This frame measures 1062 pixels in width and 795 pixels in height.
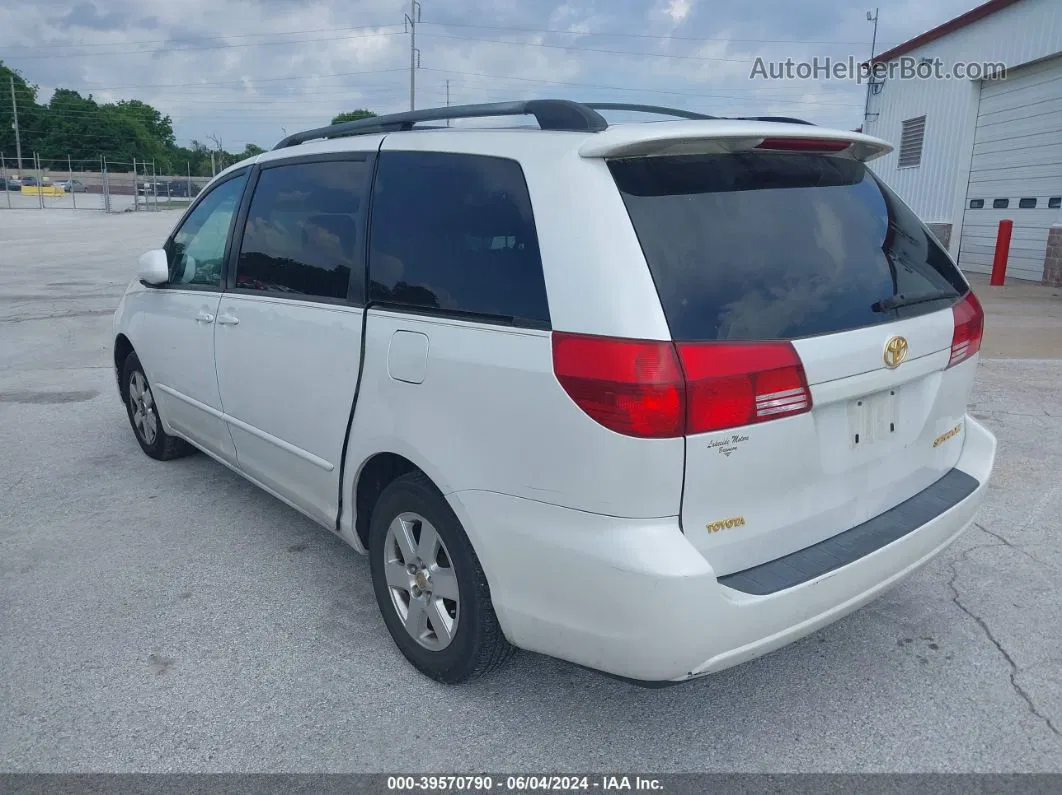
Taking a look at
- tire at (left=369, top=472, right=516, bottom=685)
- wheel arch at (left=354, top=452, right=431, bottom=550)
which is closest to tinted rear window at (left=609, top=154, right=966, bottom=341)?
tire at (left=369, top=472, right=516, bottom=685)

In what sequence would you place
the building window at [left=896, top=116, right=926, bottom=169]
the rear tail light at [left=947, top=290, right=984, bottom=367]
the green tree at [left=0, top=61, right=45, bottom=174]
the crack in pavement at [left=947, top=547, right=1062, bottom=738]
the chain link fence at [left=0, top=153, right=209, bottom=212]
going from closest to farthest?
the crack in pavement at [left=947, top=547, right=1062, bottom=738], the rear tail light at [left=947, top=290, right=984, bottom=367], the building window at [left=896, top=116, right=926, bottom=169], the chain link fence at [left=0, top=153, right=209, bottom=212], the green tree at [left=0, top=61, right=45, bottom=174]

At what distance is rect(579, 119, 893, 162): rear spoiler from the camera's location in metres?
2.27

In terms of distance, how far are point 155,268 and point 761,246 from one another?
10.8 ft

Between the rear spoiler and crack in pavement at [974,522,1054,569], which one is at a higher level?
the rear spoiler

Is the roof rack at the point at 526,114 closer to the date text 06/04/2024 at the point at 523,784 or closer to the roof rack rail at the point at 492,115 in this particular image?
the roof rack rail at the point at 492,115

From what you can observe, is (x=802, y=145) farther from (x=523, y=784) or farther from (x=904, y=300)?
(x=523, y=784)

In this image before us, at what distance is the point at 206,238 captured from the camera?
4.29 m

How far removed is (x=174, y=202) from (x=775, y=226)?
54.8 m

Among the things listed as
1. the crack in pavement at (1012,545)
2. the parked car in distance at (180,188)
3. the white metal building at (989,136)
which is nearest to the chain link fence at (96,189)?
the parked car in distance at (180,188)

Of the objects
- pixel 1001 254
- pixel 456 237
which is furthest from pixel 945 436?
pixel 1001 254

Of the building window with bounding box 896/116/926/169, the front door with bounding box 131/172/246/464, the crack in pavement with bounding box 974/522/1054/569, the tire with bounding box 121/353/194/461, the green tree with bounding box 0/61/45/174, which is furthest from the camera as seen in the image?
the green tree with bounding box 0/61/45/174

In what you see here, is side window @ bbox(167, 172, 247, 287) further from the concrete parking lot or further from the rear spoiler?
the rear spoiler

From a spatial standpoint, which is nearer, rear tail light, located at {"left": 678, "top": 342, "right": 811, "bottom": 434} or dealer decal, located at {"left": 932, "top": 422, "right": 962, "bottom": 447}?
rear tail light, located at {"left": 678, "top": 342, "right": 811, "bottom": 434}

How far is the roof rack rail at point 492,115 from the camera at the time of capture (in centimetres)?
247
